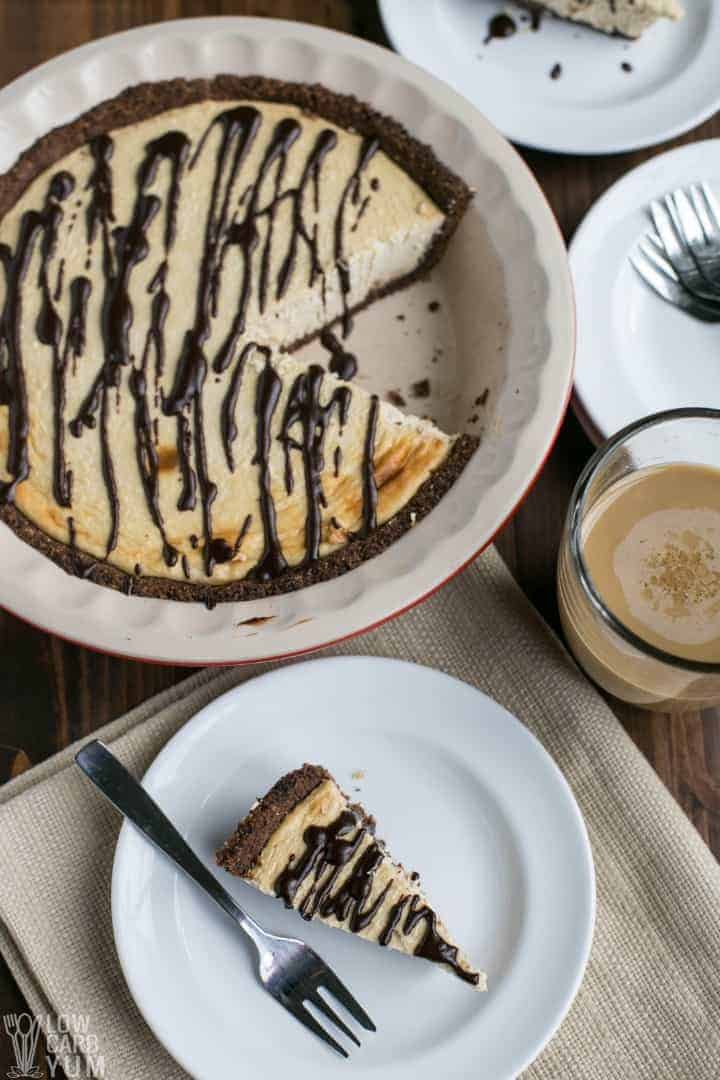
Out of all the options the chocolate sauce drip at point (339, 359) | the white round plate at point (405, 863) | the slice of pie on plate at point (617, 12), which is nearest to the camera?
the white round plate at point (405, 863)

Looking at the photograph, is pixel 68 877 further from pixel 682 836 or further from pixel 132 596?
pixel 682 836

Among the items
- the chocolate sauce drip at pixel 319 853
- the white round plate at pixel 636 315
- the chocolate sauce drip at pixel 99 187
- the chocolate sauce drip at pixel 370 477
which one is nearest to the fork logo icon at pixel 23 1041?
the chocolate sauce drip at pixel 319 853

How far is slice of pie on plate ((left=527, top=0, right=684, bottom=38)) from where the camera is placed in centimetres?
238

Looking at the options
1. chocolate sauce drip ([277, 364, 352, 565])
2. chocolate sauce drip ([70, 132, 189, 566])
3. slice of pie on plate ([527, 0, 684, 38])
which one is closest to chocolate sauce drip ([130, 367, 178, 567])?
chocolate sauce drip ([70, 132, 189, 566])

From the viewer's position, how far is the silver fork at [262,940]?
1.85m

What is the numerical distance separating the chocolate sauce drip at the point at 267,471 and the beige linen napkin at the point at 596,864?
0.69 ft

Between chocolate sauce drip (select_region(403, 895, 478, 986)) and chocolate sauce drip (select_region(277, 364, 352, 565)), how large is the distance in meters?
0.62

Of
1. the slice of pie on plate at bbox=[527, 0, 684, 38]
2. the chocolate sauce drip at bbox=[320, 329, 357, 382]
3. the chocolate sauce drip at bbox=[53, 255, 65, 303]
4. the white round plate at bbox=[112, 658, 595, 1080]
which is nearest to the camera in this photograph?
the white round plate at bbox=[112, 658, 595, 1080]

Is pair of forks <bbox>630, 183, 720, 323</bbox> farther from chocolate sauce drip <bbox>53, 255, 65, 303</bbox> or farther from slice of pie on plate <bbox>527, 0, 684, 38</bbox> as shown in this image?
chocolate sauce drip <bbox>53, 255, 65, 303</bbox>

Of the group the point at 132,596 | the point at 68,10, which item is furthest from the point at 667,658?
the point at 68,10

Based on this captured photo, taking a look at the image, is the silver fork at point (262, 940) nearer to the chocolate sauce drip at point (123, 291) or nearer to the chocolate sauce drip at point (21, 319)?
the chocolate sauce drip at point (123, 291)

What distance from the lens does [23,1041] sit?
6.30 ft

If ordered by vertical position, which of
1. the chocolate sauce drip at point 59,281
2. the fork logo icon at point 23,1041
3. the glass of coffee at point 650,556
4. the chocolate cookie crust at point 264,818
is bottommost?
the fork logo icon at point 23,1041

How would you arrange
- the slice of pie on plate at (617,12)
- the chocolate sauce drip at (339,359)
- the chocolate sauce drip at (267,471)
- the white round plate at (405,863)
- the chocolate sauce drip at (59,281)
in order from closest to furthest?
the white round plate at (405,863), the chocolate sauce drip at (267,471), the chocolate sauce drip at (59,281), the chocolate sauce drip at (339,359), the slice of pie on plate at (617,12)
